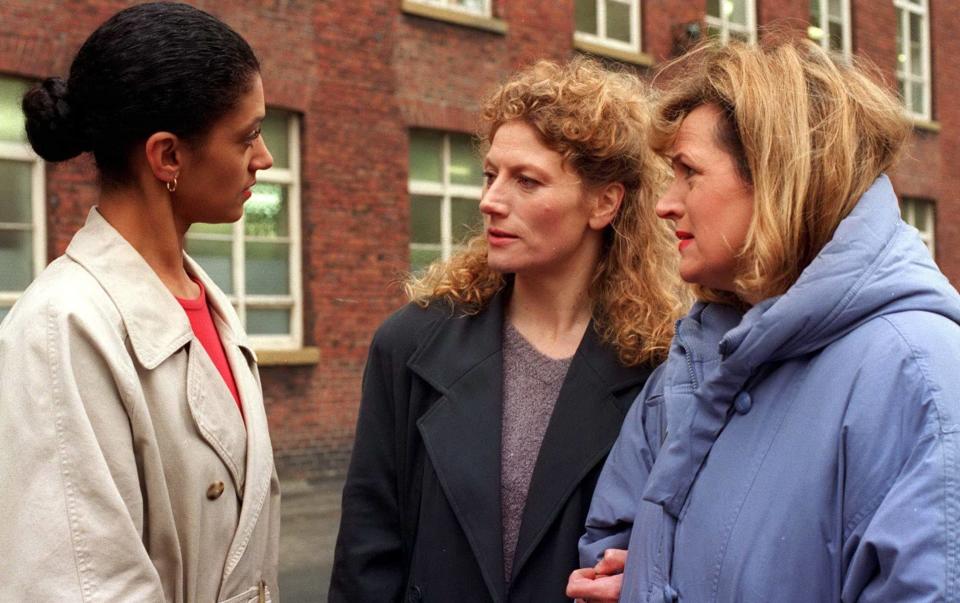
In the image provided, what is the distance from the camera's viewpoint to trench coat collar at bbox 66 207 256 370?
7.06 feet

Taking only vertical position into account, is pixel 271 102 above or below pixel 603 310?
above

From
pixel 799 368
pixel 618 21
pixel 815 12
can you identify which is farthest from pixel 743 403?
pixel 815 12

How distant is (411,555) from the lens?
2736 millimetres

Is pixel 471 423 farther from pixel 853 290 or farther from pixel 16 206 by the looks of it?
pixel 16 206

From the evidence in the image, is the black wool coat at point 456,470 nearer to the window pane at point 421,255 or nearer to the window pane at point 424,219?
the window pane at point 421,255

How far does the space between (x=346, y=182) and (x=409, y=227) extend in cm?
105

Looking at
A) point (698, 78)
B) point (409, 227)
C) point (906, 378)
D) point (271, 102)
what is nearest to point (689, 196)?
point (698, 78)

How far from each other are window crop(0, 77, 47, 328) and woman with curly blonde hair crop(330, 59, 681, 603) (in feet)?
26.0

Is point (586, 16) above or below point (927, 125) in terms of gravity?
above

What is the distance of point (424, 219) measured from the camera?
13039 millimetres

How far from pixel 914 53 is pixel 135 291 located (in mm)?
21016

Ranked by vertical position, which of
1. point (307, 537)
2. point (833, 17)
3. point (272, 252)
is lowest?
point (307, 537)

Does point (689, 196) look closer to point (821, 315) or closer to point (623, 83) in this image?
point (821, 315)

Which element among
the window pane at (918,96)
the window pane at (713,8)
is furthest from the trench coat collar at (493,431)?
the window pane at (918,96)
